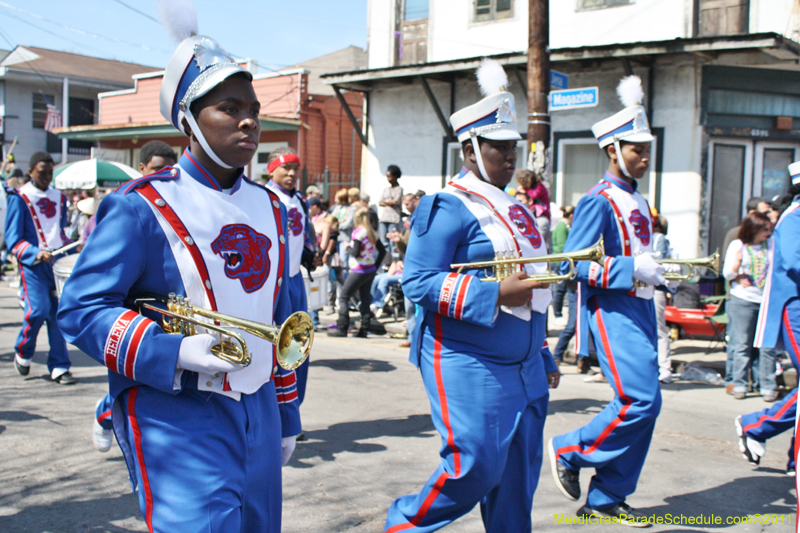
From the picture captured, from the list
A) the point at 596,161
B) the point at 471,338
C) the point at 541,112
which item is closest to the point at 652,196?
the point at 596,161

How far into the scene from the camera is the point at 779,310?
482 cm

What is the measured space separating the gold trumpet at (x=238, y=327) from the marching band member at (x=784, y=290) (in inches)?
145

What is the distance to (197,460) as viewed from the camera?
2.16 metres

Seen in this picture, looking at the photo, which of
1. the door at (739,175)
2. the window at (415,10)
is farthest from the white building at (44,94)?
the door at (739,175)

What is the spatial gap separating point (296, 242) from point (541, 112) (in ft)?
14.9

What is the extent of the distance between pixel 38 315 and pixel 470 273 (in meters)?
5.54

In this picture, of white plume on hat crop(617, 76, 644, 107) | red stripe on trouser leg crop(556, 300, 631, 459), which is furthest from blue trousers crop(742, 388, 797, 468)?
white plume on hat crop(617, 76, 644, 107)

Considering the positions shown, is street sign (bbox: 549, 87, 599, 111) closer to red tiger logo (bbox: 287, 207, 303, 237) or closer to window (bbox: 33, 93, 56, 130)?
red tiger logo (bbox: 287, 207, 303, 237)

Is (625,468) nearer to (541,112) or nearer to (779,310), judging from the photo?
(779,310)

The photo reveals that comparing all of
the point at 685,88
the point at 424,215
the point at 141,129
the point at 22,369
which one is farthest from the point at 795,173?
the point at 141,129

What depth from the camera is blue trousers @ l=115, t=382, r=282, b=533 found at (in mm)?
2127

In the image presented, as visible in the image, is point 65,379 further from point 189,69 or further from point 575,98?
point 575,98

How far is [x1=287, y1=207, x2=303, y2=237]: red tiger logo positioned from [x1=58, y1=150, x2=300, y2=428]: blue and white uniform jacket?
3.59 metres

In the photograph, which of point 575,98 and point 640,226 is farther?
point 575,98
